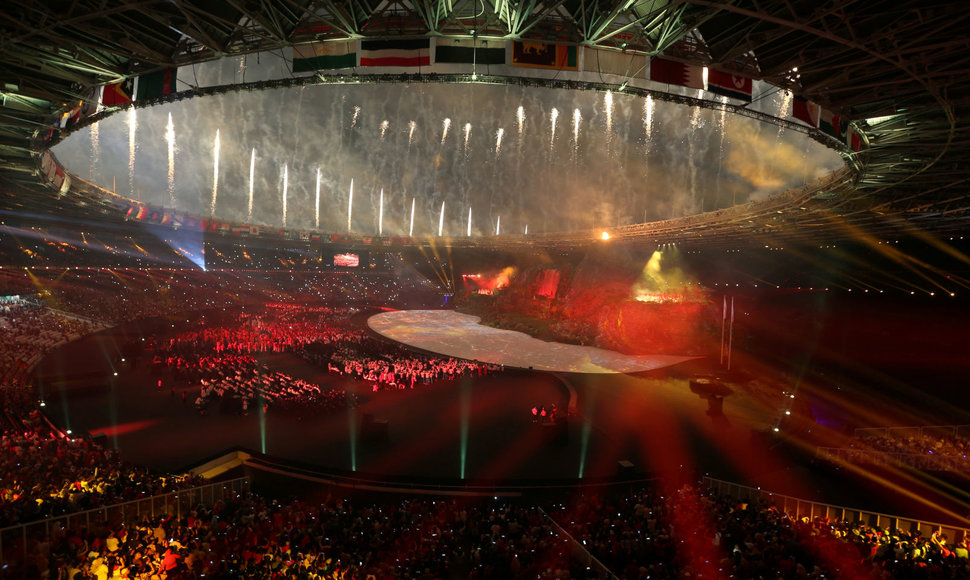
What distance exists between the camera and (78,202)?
31734 millimetres

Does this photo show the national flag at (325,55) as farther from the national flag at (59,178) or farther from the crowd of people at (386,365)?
the national flag at (59,178)

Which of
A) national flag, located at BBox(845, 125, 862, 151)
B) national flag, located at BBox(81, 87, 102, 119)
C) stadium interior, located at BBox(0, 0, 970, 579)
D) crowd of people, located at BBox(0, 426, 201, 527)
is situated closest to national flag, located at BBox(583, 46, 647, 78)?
stadium interior, located at BBox(0, 0, 970, 579)

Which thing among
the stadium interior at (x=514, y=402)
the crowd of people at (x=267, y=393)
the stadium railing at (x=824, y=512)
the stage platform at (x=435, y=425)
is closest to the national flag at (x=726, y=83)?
the stadium interior at (x=514, y=402)

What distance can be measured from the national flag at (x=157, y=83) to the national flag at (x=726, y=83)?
13.6 metres

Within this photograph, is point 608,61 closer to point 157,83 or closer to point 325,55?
point 325,55

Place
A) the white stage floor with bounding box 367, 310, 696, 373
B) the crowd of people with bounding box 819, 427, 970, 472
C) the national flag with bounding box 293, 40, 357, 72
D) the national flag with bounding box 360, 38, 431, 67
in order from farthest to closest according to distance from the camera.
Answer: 1. the white stage floor with bounding box 367, 310, 696, 373
2. the crowd of people with bounding box 819, 427, 970, 472
3. the national flag with bounding box 293, 40, 357, 72
4. the national flag with bounding box 360, 38, 431, 67

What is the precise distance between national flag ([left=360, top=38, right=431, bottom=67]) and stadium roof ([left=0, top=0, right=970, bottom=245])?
0.80 ft

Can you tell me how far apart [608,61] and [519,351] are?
2588cm

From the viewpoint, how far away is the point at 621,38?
10.6 metres

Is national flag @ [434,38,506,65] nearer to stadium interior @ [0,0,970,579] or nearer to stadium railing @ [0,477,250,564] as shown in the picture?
stadium interior @ [0,0,970,579]

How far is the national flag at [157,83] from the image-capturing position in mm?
12023

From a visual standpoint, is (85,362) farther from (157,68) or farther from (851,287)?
(851,287)

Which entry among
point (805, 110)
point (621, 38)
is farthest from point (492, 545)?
point (805, 110)

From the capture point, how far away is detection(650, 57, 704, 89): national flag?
11094mm
